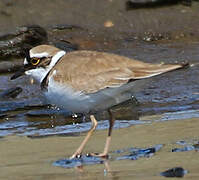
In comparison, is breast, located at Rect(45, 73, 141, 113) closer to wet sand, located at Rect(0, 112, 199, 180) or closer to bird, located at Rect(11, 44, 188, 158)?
bird, located at Rect(11, 44, 188, 158)

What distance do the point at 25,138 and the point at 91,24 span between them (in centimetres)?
552

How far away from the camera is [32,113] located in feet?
30.1

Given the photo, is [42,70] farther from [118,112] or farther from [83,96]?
[118,112]

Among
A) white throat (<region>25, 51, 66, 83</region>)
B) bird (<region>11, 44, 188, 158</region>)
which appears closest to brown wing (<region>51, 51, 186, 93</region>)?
bird (<region>11, 44, 188, 158</region>)

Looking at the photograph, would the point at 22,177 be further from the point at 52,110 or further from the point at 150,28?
the point at 150,28

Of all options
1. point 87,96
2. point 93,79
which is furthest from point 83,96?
point 93,79

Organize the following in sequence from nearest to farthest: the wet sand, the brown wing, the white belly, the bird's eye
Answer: the wet sand → the brown wing → the white belly → the bird's eye

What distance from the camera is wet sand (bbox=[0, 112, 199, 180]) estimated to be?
6.18 m

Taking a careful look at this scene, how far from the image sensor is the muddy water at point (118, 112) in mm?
6474

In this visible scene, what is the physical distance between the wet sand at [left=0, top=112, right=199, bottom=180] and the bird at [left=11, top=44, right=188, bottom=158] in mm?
361

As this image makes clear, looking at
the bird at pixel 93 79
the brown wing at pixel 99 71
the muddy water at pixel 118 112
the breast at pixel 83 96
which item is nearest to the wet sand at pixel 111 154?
the muddy water at pixel 118 112

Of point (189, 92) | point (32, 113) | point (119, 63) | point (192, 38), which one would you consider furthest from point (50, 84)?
point (192, 38)

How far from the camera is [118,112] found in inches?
357

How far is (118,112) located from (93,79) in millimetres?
2265
